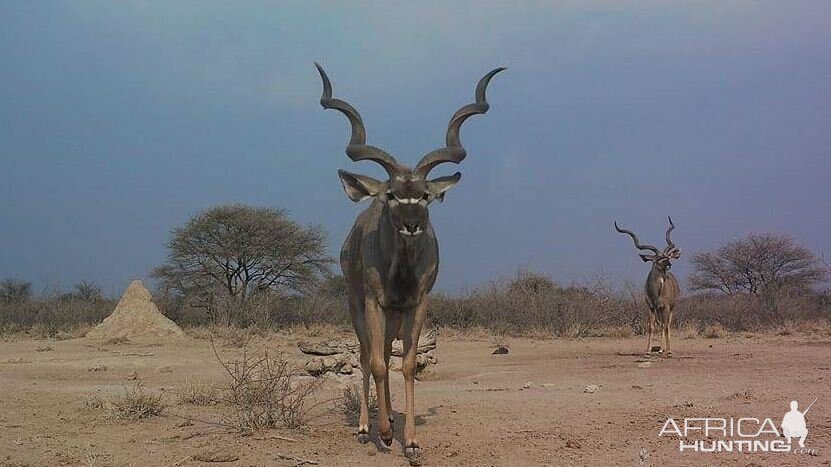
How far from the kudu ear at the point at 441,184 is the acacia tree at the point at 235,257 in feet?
81.8

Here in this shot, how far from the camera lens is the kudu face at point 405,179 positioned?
5.70m

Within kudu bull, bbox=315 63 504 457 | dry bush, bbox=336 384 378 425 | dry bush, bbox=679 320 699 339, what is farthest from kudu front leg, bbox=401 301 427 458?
dry bush, bbox=679 320 699 339

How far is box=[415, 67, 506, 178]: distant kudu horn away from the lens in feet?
19.9

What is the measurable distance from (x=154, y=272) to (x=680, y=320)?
72.8 feet

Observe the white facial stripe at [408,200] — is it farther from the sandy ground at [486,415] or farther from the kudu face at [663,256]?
the kudu face at [663,256]

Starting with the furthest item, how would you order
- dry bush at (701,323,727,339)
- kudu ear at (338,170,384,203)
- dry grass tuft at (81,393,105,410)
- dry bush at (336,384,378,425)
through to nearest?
dry bush at (701,323,727,339) < dry grass tuft at (81,393,105,410) < dry bush at (336,384,378,425) < kudu ear at (338,170,384,203)

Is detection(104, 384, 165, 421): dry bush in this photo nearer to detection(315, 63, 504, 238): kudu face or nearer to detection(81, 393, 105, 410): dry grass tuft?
detection(81, 393, 105, 410): dry grass tuft

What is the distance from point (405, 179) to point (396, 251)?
627 millimetres

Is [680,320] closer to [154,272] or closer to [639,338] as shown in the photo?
[639,338]

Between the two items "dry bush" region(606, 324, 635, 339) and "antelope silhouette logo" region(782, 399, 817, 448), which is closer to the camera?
Answer: "antelope silhouette logo" region(782, 399, 817, 448)

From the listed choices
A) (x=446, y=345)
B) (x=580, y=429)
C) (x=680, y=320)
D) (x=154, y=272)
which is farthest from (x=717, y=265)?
(x=580, y=429)

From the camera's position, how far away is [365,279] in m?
6.25

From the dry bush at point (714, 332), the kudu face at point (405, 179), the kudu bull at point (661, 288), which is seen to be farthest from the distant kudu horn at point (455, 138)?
the dry bush at point (714, 332)

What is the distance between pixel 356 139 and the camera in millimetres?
6535
